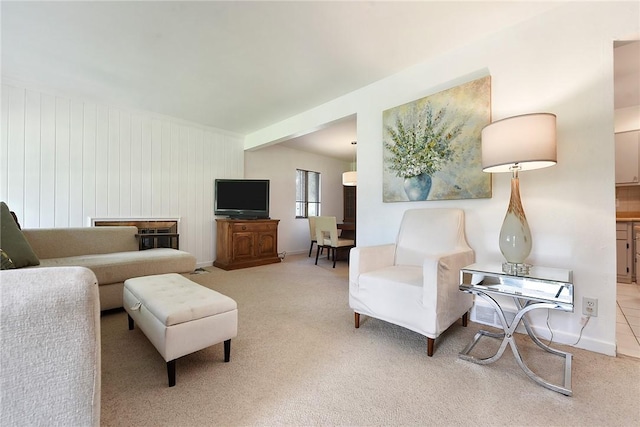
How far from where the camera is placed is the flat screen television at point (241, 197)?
452cm

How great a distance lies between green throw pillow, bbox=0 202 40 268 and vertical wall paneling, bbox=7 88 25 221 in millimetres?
1115

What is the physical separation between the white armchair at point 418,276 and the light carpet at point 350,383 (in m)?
0.20

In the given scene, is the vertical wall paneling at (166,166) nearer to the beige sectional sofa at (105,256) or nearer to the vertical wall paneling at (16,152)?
the beige sectional sofa at (105,256)

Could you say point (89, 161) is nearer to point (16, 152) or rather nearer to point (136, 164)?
point (136, 164)

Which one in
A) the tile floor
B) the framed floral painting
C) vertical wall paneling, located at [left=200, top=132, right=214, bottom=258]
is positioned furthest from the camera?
vertical wall paneling, located at [left=200, top=132, right=214, bottom=258]

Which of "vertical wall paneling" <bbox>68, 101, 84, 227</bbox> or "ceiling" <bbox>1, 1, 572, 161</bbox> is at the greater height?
"ceiling" <bbox>1, 1, 572, 161</bbox>

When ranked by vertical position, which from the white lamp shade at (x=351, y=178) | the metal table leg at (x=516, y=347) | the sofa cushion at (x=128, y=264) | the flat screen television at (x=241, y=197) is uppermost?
the white lamp shade at (x=351, y=178)

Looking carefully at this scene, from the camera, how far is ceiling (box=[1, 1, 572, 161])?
186 centimetres

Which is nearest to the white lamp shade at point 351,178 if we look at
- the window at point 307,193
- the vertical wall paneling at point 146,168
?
the window at point 307,193

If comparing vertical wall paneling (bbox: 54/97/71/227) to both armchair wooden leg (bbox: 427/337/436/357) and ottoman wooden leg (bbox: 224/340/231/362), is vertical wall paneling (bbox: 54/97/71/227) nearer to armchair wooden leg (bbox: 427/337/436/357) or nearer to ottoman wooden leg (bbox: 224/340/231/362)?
ottoman wooden leg (bbox: 224/340/231/362)

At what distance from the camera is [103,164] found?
3457mm

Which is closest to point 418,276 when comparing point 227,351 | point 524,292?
point 524,292

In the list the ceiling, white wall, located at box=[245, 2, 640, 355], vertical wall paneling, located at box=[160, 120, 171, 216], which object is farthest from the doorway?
vertical wall paneling, located at box=[160, 120, 171, 216]

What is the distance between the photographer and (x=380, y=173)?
9.34 feet
